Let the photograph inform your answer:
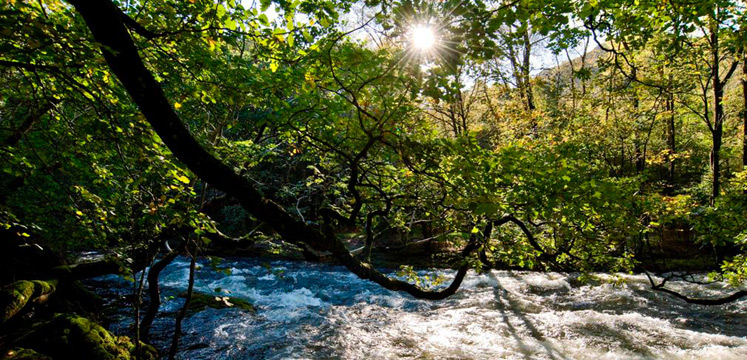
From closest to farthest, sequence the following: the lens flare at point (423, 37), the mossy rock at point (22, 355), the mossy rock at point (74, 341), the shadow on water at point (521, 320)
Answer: the lens flare at point (423, 37)
the mossy rock at point (22, 355)
the mossy rock at point (74, 341)
the shadow on water at point (521, 320)

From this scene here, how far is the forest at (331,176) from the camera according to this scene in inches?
97.9

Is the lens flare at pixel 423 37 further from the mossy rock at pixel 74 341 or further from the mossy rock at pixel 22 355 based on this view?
the mossy rock at pixel 74 341

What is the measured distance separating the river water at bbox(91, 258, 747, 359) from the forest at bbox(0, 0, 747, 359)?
90 millimetres

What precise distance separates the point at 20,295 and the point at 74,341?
1735mm

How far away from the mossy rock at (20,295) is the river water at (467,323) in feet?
6.58

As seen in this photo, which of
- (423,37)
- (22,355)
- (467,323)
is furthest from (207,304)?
(423,37)

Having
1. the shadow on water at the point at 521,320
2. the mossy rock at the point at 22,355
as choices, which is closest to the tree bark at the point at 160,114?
the mossy rock at the point at 22,355

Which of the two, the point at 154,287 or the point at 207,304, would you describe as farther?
the point at 207,304

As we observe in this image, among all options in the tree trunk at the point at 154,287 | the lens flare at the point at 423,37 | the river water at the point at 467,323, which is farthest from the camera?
the river water at the point at 467,323

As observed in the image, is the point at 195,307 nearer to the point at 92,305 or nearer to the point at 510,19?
the point at 92,305

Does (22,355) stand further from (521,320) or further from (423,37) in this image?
(521,320)

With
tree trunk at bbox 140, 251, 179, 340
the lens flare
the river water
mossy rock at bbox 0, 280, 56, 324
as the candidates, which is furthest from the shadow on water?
mossy rock at bbox 0, 280, 56, 324

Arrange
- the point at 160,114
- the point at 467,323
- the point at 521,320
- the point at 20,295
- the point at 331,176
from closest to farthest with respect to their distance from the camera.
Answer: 1. the point at 160,114
2. the point at 20,295
3. the point at 331,176
4. the point at 467,323
5. the point at 521,320

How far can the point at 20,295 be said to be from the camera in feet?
19.4
